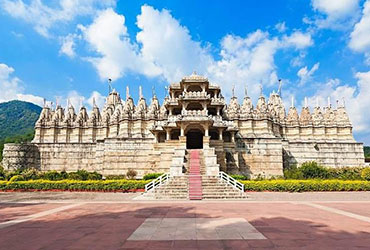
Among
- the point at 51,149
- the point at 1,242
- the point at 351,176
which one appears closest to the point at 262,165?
the point at 351,176

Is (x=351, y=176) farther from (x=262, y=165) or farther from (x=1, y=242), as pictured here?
(x=1, y=242)

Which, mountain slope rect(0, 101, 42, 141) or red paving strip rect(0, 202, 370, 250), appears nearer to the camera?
red paving strip rect(0, 202, 370, 250)

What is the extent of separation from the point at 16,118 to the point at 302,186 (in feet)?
572

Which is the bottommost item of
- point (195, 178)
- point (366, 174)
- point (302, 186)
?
point (302, 186)

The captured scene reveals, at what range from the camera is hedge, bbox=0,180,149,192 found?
850 inches

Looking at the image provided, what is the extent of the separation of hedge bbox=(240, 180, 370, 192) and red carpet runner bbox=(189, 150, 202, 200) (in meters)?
4.36

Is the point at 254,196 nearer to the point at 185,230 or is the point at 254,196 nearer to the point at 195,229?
the point at 195,229

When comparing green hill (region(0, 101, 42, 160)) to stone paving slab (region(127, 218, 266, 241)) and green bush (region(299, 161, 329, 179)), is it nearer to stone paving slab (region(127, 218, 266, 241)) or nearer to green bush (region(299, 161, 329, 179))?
green bush (region(299, 161, 329, 179))

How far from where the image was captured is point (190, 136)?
3394 centimetres

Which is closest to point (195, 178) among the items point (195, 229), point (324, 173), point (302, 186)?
point (302, 186)

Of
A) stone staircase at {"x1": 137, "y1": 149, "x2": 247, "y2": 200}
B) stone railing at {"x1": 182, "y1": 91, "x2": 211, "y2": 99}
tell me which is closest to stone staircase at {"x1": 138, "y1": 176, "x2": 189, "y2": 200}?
stone staircase at {"x1": 137, "y1": 149, "x2": 247, "y2": 200}

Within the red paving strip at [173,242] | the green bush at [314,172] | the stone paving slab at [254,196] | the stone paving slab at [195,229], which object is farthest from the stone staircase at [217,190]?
the green bush at [314,172]

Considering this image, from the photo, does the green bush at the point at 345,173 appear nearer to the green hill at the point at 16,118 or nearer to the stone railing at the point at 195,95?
the stone railing at the point at 195,95

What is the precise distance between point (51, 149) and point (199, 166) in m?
29.8
